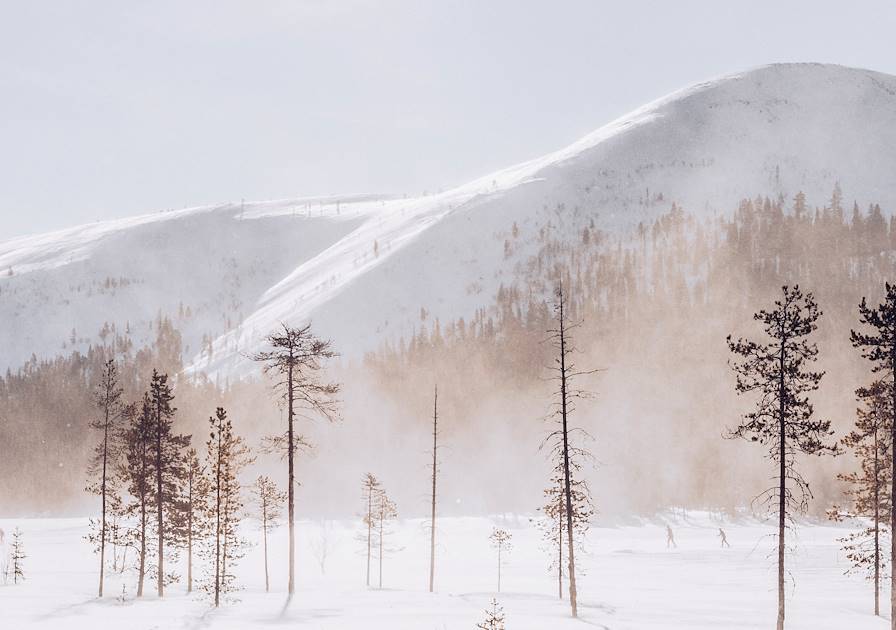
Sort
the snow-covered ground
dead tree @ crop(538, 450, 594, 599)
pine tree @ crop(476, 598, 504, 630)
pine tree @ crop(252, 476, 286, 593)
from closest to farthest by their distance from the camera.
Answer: pine tree @ crop(476, 598, 504, 630) < the snow-covered ground < dead tree @ crop(538, 450, 594, 599) < pine tree @ crop(252, 476, 286, 593)

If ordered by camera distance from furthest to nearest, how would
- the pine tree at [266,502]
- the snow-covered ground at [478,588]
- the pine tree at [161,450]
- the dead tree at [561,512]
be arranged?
the pine tree at [266,502] → the pine tree at [161,450] → the dead tree at [561,512] → the snow-covered ground at [478,588]

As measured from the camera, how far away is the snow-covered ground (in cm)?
3116

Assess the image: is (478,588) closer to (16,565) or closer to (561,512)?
(561,512)

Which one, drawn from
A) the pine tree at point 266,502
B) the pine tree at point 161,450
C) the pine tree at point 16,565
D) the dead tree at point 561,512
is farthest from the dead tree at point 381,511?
the pine tree at point 16,565

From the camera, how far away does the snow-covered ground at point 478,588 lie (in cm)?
3116

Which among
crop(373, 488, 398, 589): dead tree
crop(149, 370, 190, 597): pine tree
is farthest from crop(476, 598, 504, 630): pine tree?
crop(373, 488, 398, 589): dead tree

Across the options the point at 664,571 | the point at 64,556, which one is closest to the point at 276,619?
the point at 664,571

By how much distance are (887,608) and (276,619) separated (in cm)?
3519

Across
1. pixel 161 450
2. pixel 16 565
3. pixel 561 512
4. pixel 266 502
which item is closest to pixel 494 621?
pixel 561 512

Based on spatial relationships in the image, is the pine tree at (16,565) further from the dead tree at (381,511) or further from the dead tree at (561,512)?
the dead tree at (561,512)

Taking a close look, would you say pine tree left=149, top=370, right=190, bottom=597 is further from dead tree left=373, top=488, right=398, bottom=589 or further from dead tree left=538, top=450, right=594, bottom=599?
dead tree left=538, top=450, right=594, bottom=599

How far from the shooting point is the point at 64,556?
86375 mm

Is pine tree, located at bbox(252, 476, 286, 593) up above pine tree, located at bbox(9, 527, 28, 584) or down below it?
above

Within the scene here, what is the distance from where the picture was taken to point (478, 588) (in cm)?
5616
